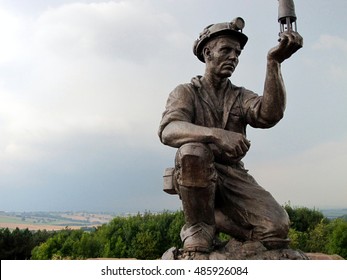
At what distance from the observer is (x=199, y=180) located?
3.77 m

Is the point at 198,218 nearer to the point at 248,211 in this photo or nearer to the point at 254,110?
the point at 248,211

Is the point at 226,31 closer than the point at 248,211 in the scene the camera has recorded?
No

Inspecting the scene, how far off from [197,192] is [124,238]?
20982 millimetres

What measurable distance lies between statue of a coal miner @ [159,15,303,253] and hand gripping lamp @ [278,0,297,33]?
67mm

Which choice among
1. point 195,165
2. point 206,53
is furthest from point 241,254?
point 206,53

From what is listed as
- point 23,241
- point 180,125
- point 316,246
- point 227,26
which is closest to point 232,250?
point 180,125

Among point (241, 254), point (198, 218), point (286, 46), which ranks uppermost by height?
point (286, 46)

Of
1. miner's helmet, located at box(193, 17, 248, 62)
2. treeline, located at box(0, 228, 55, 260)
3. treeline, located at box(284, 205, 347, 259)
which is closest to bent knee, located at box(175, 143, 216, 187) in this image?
miner's helmet, located at box(193, 17, 248, 62)

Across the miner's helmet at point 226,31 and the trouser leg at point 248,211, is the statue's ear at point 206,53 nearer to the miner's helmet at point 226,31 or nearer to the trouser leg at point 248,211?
the miner's helmet at point 226,31

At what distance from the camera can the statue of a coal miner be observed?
3.81 metres

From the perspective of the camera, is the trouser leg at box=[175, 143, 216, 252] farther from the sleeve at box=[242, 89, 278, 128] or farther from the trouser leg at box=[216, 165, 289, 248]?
the sleeve at box=[242, 89, 278, 128]

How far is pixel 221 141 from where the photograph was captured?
380 cm

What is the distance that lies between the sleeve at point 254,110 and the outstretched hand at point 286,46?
48 centimetres

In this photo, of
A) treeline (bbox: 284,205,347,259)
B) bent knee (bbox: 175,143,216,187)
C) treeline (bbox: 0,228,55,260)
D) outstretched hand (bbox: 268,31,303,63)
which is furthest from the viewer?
treeline (bbox: 0,228,55,260)
